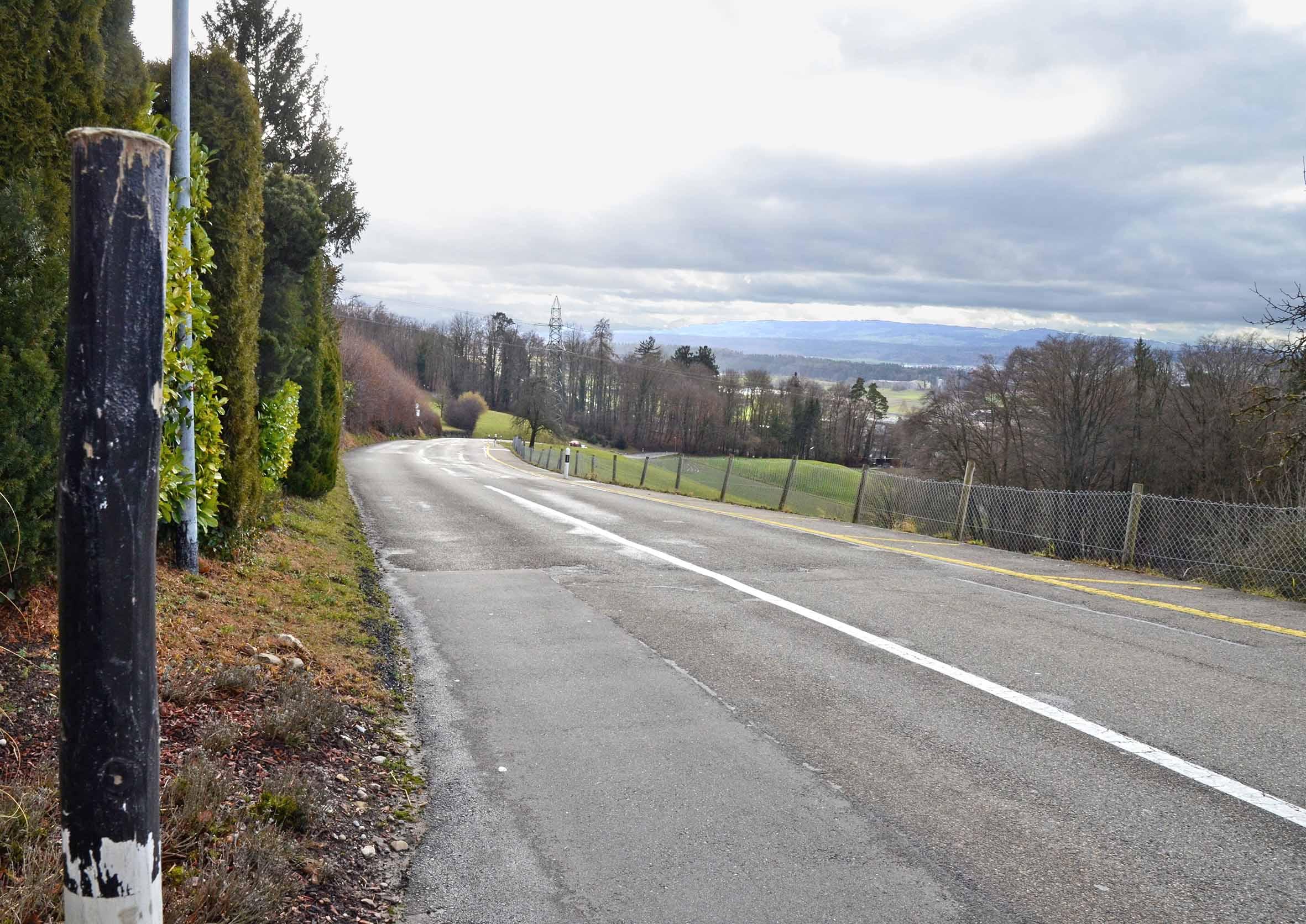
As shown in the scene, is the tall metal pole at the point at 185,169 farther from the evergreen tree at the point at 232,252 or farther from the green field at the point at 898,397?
the green field at the point at 898,397

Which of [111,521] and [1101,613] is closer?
[111,521]

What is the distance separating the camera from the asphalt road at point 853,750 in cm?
350

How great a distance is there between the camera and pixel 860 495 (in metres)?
20.6

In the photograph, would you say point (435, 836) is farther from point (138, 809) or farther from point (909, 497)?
point (909, 497)

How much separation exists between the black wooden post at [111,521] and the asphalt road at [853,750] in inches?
64.8

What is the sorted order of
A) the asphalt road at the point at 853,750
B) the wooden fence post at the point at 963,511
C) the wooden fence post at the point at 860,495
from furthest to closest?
the wooden fence post at the point at 860,495 < the wooden fence post at the point at 963,511 < the asphalt road at the point at 853,750

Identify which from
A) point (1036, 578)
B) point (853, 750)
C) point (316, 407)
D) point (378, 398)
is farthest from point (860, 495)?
point (378, 398)

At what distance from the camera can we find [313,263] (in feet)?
47.1

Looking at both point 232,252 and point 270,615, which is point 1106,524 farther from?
point 232,252

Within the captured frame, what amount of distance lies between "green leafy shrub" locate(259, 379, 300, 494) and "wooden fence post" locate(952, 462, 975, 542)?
39.3 ft

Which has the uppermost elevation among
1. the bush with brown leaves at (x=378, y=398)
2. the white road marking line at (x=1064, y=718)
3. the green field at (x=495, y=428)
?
the white road marking line at (x=1064, y=718)

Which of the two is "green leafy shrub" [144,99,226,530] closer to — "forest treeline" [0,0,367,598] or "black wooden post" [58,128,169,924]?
"forest treeline" [0,0,367,598]

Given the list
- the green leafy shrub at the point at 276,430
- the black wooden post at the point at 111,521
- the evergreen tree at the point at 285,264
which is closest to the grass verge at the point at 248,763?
the black wooden post at the point at 111,521

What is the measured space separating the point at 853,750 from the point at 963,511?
13257mm
